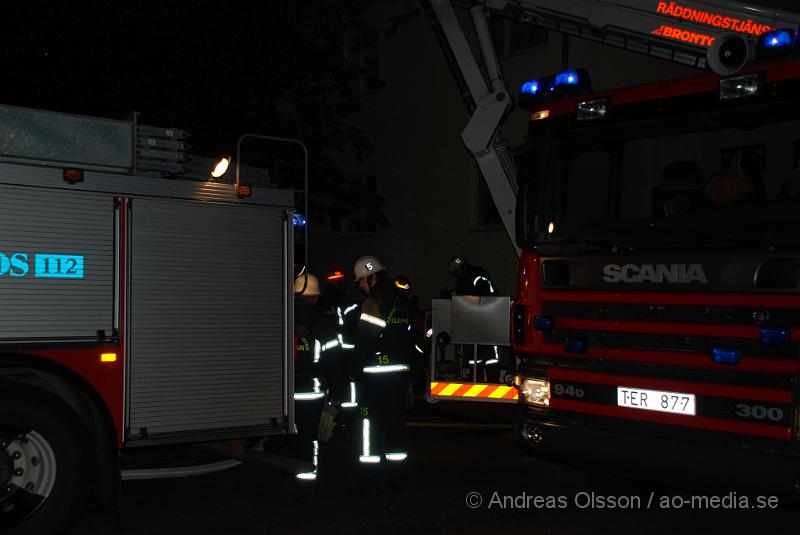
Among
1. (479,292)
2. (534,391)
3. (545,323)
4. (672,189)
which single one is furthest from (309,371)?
(479,292)

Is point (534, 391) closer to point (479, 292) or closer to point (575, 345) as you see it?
point (575, 345)

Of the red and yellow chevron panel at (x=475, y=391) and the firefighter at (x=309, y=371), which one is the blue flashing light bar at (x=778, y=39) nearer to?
the firefighter at (x=309, y=371)

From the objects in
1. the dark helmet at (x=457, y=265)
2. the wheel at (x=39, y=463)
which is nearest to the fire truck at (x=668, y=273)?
the wheel at (x=39, y=463)

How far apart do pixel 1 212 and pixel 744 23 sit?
5.73 m

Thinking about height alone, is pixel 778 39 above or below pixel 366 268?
above

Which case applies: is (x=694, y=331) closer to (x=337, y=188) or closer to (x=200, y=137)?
(x=200, y=137)

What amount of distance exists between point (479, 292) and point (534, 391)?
481 centimetres

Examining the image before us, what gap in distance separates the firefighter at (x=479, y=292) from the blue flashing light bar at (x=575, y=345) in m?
3.28

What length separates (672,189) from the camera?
5500 millimetres

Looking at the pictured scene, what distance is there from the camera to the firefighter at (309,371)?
21.9 feet

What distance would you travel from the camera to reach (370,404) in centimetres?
688

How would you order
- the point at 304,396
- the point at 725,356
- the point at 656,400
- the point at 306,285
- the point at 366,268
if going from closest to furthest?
the point at 725,356 < the point at 656,400 < the point at 304,396 < the point at 306,285 < the point at 366,268

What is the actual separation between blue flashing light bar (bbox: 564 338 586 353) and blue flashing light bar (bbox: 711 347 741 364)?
849 millimetres

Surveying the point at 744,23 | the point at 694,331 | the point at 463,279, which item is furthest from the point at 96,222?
the point at 463,279
